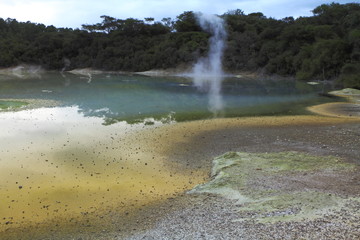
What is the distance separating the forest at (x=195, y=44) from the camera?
188ft

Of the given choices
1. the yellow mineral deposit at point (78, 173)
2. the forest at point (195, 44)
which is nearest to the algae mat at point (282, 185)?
the yellow mineral deposit at point (78, 173)

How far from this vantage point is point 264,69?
2729 inches

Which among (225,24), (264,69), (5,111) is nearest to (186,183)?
(5,111)

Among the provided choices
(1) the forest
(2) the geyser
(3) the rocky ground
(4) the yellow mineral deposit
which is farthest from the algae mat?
(2) the geyser

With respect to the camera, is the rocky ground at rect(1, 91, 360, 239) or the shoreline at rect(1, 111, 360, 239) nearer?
the rocky ground at rect(1, 91, 360, 239)

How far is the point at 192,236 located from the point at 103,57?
8776cm

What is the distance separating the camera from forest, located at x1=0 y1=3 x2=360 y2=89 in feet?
188

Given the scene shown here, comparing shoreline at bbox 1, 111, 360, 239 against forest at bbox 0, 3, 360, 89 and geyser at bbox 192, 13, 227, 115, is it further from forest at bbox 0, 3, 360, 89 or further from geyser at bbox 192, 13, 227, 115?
geyser at bbox 192, 13, 227, 115

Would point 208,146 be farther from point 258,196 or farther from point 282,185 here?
point 258,196

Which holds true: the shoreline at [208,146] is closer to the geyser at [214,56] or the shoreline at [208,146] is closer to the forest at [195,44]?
the forest at [195,44]

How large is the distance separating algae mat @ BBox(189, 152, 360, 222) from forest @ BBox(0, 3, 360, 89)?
3903cm

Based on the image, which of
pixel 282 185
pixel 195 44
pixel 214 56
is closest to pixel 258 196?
pixel 282 185

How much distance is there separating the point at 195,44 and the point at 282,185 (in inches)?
2927

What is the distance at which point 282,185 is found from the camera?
30.3 ft
